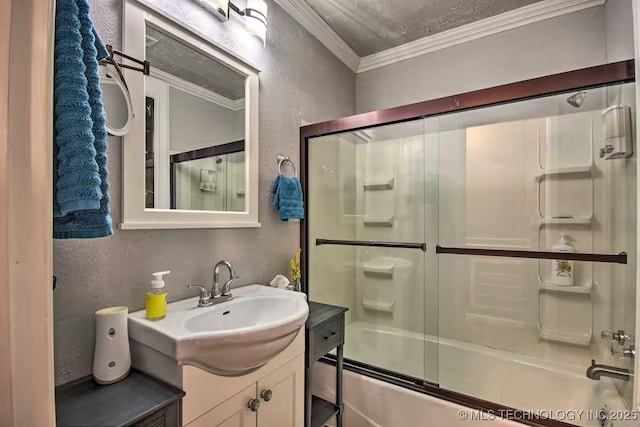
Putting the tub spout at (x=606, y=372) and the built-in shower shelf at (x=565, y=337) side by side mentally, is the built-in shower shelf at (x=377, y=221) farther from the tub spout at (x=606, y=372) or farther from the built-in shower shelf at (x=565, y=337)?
the tub spout at (x=606, y=372)

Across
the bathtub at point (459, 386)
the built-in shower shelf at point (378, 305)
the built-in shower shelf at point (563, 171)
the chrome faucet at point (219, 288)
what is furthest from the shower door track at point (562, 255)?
the chrome faucet at point (219, 288)

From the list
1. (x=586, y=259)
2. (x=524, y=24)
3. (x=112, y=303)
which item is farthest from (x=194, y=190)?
(x=524, y=24)

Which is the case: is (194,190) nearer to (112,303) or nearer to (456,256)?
(112,303)

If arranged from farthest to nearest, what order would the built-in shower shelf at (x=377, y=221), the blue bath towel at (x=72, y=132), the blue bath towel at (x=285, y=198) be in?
the built-in shower shelf at (x=377, y=221), the blue bath towel at (x=285, y=198), the blue bath towel at (x=72, y=132)

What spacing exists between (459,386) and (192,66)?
2.11 metres

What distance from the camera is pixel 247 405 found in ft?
3.27

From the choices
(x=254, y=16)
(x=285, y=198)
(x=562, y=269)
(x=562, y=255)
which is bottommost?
(x=562, y=269)

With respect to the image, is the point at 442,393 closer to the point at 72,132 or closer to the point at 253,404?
the point at 253,404

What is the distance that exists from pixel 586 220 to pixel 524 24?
1332 mm

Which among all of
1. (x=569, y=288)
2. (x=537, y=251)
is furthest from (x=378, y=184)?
(x=569, y=288)

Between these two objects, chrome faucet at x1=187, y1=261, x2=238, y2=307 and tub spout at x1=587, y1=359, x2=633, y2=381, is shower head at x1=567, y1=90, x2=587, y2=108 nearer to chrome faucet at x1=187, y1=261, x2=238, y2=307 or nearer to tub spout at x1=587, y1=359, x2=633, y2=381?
tub spout at x1=587, y1=359, x2=633, y2=381

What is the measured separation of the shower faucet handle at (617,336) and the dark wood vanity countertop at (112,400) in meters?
1.92

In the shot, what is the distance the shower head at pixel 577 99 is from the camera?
1463 millimetres

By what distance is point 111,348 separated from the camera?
91 cm
